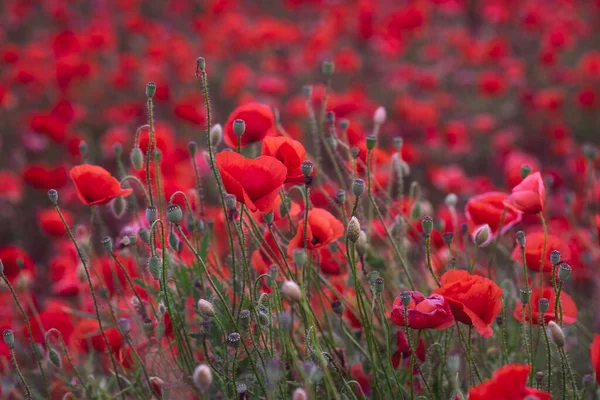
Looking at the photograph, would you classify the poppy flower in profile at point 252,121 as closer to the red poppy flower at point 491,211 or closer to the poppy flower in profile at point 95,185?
the poppy flower in profile at point 95,185

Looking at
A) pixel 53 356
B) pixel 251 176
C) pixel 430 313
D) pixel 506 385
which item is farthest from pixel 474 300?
pixel 53 356

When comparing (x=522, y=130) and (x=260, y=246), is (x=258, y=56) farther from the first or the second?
(x=260, y=246)

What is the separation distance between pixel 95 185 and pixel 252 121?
390mm

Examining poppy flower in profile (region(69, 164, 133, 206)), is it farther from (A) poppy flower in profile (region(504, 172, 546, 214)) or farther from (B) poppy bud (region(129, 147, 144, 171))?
(A) poppy flower in profile (region(504, 172, 546, 214))

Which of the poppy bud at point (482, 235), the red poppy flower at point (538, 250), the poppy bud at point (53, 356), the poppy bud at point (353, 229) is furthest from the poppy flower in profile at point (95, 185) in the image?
the red poppy flower at point (538, 250)

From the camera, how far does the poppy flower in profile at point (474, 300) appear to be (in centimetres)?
129

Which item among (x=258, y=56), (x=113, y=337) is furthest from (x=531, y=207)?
(x=258, y=56)

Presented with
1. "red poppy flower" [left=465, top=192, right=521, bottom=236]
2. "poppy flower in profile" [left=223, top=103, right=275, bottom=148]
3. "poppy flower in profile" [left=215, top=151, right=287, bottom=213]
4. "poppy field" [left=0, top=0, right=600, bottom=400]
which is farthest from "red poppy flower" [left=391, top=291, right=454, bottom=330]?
"poppy flower in profile" [left=223, top=103, right=275, bottom=148]

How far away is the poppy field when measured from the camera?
145cm

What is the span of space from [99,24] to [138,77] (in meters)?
0.55

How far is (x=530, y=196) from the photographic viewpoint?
148 centimetres

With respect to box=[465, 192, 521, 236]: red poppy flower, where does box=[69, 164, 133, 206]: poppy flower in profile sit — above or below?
above

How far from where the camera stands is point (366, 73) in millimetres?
5934

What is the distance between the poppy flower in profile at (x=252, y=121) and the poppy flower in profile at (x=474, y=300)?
607 mm
